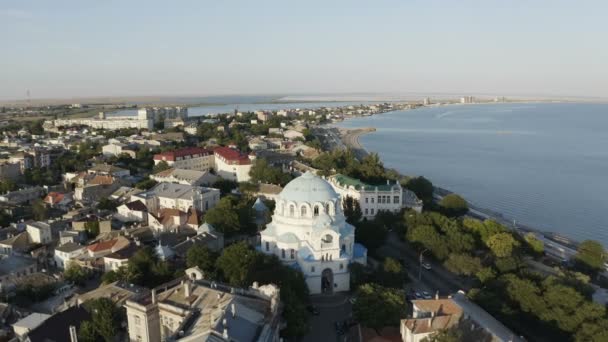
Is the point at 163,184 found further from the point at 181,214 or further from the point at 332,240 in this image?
the point at 332,240

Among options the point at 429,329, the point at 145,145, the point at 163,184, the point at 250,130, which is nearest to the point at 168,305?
the point at 429,329

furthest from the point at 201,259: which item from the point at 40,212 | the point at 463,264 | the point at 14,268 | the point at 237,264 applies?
the point at 40,212

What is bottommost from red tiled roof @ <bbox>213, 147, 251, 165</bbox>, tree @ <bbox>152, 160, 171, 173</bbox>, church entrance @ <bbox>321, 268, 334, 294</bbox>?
church entrance @ <bbox>321, 268, 334, 294</bbox>

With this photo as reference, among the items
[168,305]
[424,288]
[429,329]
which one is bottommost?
[424,288]

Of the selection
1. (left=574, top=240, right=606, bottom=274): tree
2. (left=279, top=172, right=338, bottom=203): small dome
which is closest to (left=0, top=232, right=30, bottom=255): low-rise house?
(left=279, top=172, right=338, bottom=203): small dome

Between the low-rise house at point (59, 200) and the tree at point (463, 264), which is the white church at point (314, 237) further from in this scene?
the low-rise house at point (59, 200)

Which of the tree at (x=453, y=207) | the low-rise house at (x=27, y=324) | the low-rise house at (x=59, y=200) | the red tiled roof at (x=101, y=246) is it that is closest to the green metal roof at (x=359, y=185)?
the tree at (x=453, y=207)

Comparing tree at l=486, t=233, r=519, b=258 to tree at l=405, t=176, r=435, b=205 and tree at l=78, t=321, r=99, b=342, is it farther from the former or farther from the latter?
tree at l=78, t=321, r=99, b=342
